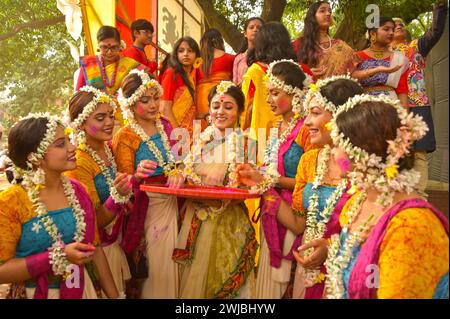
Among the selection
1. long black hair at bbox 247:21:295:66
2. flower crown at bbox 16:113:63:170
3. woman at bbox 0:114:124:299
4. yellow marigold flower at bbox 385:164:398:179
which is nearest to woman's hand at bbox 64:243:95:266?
woman at bbox 0:114:124:299

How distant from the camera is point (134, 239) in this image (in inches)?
149

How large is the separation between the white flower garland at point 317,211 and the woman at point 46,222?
3.74ft

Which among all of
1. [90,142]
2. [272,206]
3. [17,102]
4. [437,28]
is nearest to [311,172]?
[272,206]

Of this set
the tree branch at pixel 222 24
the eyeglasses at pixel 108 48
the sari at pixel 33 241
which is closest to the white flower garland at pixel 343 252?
the sari at pixel 33 241

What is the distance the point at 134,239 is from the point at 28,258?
106cm

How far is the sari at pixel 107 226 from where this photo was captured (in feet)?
12.1

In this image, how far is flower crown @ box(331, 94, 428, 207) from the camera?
7.21 feet

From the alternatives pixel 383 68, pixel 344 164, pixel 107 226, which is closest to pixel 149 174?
pixel 107 226

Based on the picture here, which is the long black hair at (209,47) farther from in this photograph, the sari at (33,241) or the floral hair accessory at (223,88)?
the sari at (33,241)

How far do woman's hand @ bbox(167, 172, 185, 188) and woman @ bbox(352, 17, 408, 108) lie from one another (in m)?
2.15

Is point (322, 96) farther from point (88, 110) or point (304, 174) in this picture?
point (88, 110)

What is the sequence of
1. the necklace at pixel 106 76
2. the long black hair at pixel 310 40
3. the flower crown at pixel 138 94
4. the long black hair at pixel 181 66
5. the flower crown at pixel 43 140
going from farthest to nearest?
the long black hair at pixel 181 66
the necklace at pixel 106 76
the long black hair at pixel 310 40
the flower crown at pixel 138 94
the flower crown at pixel 43 140

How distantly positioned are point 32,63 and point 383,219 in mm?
16884

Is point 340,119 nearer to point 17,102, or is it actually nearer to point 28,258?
point 28,258
